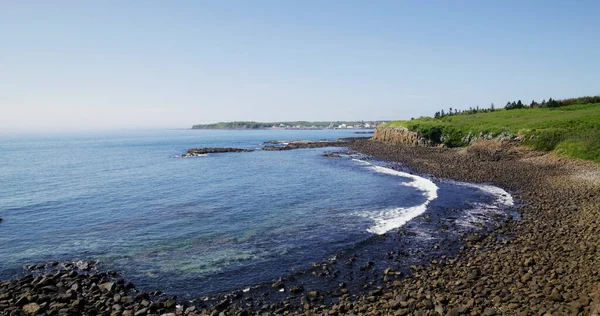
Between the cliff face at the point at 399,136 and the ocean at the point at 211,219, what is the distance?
38.4 meters

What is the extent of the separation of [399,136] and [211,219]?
258 feet

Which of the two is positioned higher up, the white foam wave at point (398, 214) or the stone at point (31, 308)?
the stone at point (31, 308)

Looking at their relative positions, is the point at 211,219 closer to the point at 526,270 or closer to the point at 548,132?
the point at 526,270

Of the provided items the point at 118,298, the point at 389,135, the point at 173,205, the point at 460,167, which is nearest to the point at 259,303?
the point at 118,298

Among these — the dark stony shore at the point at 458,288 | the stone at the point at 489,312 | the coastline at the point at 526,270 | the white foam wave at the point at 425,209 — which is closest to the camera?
the stone at the point at 489,312

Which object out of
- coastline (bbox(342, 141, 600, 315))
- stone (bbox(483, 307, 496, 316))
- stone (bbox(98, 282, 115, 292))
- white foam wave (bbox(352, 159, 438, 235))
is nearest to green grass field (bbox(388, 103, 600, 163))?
coastline (bbox(342, 141, 600, 315))

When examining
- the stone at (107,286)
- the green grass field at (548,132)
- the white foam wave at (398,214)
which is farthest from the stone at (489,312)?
the green grass field at (548,132)

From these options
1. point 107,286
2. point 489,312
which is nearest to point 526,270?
point 489,312

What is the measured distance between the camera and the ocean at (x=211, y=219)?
20547 mm

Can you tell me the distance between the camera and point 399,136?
99.1 meters

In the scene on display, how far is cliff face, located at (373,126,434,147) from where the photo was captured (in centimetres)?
8726

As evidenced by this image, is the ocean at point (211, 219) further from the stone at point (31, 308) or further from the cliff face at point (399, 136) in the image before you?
the cliff face at point (399, 136)

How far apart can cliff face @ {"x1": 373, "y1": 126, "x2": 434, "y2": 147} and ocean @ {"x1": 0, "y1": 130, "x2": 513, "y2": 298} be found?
38.4 meters

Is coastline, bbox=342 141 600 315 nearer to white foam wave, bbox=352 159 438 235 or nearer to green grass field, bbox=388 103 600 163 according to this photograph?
white foam wave, bbox=352 159 438 235
